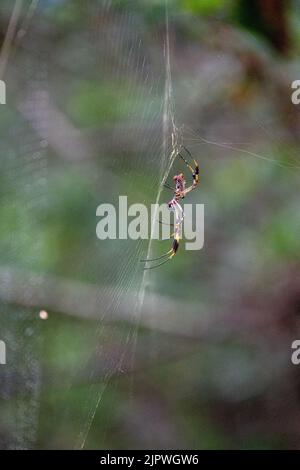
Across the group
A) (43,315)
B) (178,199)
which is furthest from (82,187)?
(43,315)

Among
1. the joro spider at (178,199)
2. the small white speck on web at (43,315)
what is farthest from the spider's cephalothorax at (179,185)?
the small white speck on web at (43,315)

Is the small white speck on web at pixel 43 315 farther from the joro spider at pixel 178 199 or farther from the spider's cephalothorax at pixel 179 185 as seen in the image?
the spider's cephalothorax at pixel 179 185

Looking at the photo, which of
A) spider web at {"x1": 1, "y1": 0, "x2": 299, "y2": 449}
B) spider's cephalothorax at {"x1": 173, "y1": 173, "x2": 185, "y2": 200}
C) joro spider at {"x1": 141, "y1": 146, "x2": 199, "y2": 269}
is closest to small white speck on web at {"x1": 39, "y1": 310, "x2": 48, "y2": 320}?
spider web at {"x1": 1, "y1": 0, "x2": 299, "y2": 449}

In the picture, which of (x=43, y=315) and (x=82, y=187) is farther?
(x=82, y=187)

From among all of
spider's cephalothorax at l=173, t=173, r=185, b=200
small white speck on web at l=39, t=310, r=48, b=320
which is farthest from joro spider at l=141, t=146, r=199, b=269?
small white speck on web at l=39, t=310, r=48, b=320

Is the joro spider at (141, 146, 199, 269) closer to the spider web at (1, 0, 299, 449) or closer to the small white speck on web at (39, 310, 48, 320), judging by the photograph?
the spider web at (1, 0, 299, 449)

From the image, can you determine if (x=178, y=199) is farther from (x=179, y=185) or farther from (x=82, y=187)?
(x=82, y=187)

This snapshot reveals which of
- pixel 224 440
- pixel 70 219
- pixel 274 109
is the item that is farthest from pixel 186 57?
pixel 224 440

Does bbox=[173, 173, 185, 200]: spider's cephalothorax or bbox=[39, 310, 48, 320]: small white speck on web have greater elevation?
bbox=[173, 173, 185, 200]: spider's cephalothorax
